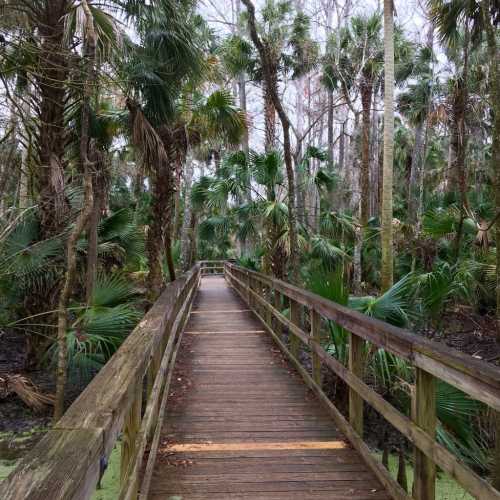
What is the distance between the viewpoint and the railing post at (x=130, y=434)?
6.75 feet

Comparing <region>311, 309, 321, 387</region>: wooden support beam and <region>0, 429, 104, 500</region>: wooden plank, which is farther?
<region>311, 309, 321, 387</region>: wooden support beam

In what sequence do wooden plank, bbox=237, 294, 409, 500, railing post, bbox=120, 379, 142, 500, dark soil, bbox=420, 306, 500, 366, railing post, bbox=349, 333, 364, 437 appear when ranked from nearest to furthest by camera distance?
railing post, bbox=120, 379, 142, 500 → wooden plank, bbox=237, 294, 409, 500 → railing post, bbox=349, 333, 364, 437 → dark soil, bbox=420, 306, 500, 366

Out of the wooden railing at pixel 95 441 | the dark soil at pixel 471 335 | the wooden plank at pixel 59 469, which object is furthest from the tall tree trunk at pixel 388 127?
the wooden plank at pixel 59 469

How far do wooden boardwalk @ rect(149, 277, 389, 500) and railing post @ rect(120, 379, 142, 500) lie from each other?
60cm

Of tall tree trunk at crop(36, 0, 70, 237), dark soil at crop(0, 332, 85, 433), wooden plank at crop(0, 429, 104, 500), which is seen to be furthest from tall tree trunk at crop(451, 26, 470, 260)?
wooden plank at crop(0, 429, 104, 500)

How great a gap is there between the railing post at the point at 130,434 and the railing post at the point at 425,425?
4.37ft

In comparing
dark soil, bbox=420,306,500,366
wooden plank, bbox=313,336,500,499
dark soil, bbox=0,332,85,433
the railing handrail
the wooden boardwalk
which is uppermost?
the railing handrail

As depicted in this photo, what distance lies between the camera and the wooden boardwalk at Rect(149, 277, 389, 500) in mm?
2676

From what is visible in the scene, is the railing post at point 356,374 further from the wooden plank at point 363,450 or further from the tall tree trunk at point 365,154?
the tall tree trunk at point 365,154

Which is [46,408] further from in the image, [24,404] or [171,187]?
[171,187]

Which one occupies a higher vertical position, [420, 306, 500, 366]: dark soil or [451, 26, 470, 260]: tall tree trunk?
[451, 26, 470, 260]: tall tree trunk

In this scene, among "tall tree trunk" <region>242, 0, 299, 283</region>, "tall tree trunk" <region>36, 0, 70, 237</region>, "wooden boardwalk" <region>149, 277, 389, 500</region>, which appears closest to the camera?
"wooden boardwalk" <region>149, 277, 389, 500</region>

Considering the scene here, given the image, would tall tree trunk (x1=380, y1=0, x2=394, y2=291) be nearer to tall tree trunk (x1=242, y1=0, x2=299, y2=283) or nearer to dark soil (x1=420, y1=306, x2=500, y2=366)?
tall tree trunk (x1=242, y1=0, x2=299, y2=283)

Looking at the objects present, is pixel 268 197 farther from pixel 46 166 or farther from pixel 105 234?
pixel 46 166
